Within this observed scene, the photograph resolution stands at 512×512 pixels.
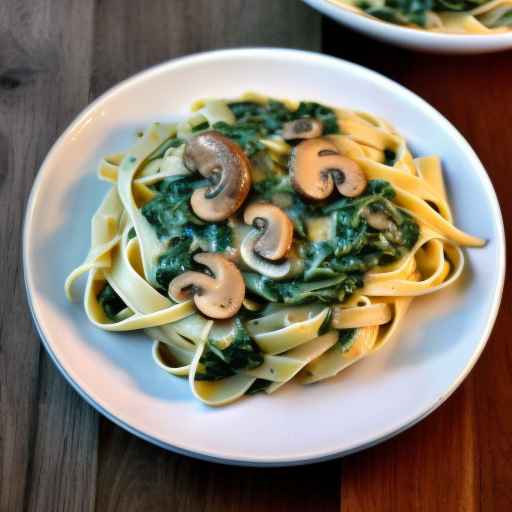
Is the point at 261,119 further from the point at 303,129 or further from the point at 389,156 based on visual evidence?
the point at 389,156

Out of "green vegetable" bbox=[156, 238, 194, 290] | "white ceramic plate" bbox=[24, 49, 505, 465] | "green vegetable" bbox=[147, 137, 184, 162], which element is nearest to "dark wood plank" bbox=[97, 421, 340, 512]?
"white ceramic plate" bbox=[24, 49, 505, 465]

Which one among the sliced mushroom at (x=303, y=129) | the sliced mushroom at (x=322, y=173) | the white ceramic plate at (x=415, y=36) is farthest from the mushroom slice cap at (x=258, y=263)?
the white ceramic plate at (x=415, y=36)

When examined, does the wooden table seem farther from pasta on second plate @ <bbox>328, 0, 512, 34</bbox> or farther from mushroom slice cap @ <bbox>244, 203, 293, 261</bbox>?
mushroom slice cap @ <bbox>244, 203, 293, 261</bbox>

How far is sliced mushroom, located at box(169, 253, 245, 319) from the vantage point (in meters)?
2.76

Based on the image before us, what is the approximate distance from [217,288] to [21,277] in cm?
116

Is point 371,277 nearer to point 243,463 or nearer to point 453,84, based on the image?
point 243,463

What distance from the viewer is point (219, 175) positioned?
2.91m

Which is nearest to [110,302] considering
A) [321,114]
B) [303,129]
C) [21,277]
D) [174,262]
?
[174,262]

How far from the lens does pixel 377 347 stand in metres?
2.86

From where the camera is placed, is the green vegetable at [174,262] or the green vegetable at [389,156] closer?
the green vegetable at [174,262]

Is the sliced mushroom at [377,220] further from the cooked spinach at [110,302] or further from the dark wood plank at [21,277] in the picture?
the dark wood plank at [21,277]

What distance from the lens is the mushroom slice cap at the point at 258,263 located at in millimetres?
2826

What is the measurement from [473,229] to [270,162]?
952mm

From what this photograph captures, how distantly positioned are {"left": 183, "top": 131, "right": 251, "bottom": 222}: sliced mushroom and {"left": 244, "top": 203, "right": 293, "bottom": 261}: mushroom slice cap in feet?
0.32
